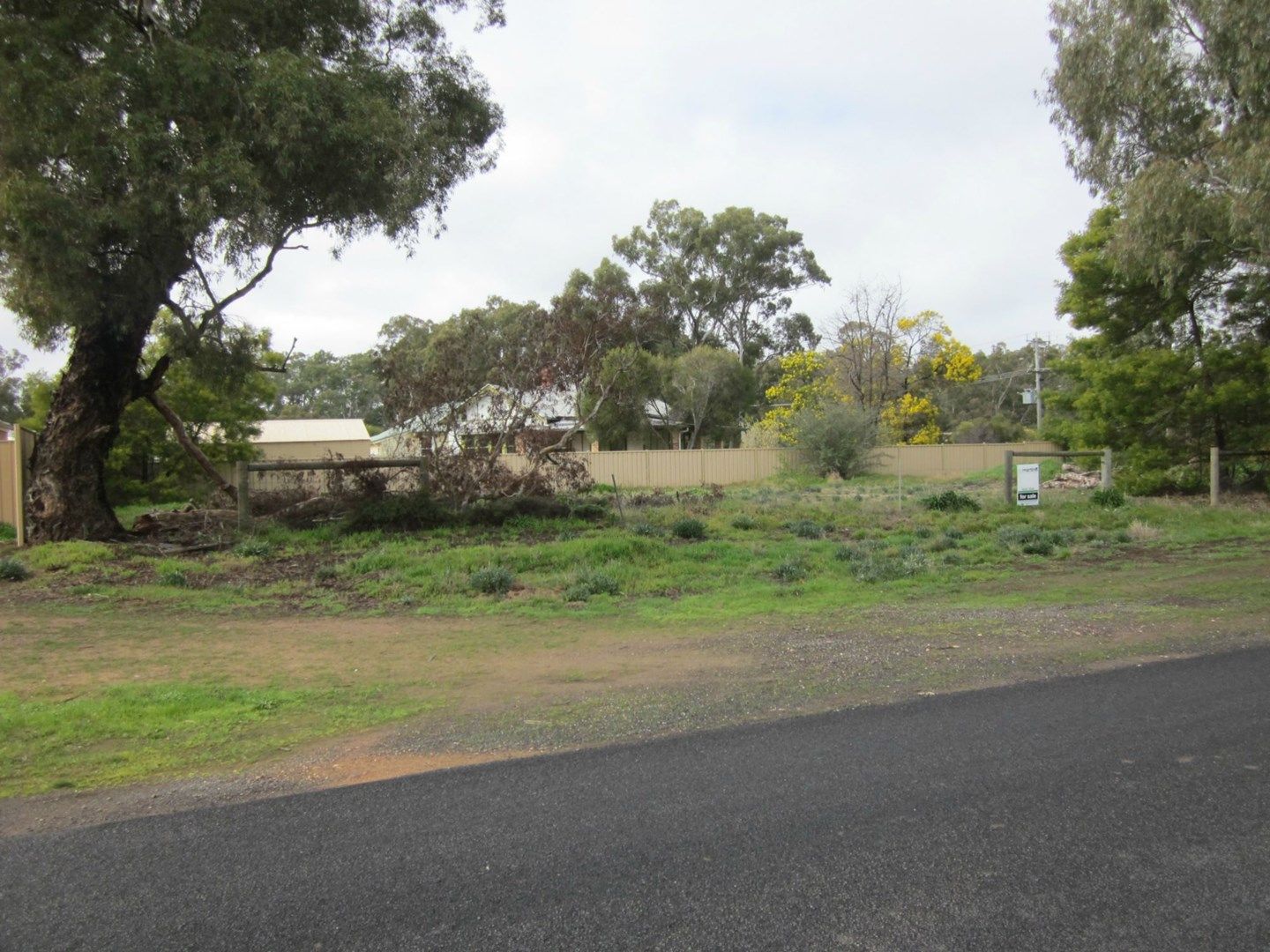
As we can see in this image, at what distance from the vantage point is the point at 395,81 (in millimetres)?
14492

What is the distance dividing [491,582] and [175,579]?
406 cm

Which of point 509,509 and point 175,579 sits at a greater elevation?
point 509,509

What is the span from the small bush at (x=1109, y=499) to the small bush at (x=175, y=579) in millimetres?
16876

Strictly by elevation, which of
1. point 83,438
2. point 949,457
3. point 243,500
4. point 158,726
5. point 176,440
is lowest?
point 158,726

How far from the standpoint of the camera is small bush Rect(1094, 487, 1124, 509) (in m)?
19.2

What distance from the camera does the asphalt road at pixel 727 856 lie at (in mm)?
3373

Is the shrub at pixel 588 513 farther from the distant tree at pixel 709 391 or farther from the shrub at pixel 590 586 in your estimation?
the distant tree at pixel 709 391

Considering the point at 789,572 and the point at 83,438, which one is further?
the point at 83,438

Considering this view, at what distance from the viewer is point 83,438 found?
14.9 metres

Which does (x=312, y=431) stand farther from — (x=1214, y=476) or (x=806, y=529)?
(x=1214, y=476)

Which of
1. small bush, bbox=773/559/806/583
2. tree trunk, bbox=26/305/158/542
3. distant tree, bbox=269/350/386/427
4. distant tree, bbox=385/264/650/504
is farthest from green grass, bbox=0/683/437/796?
distant tree, bbox=269/350/386/427

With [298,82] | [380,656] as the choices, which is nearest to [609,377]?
[298,82]

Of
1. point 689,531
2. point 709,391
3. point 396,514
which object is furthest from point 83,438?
point 709,391

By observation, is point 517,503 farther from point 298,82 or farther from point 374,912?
point 374,912
